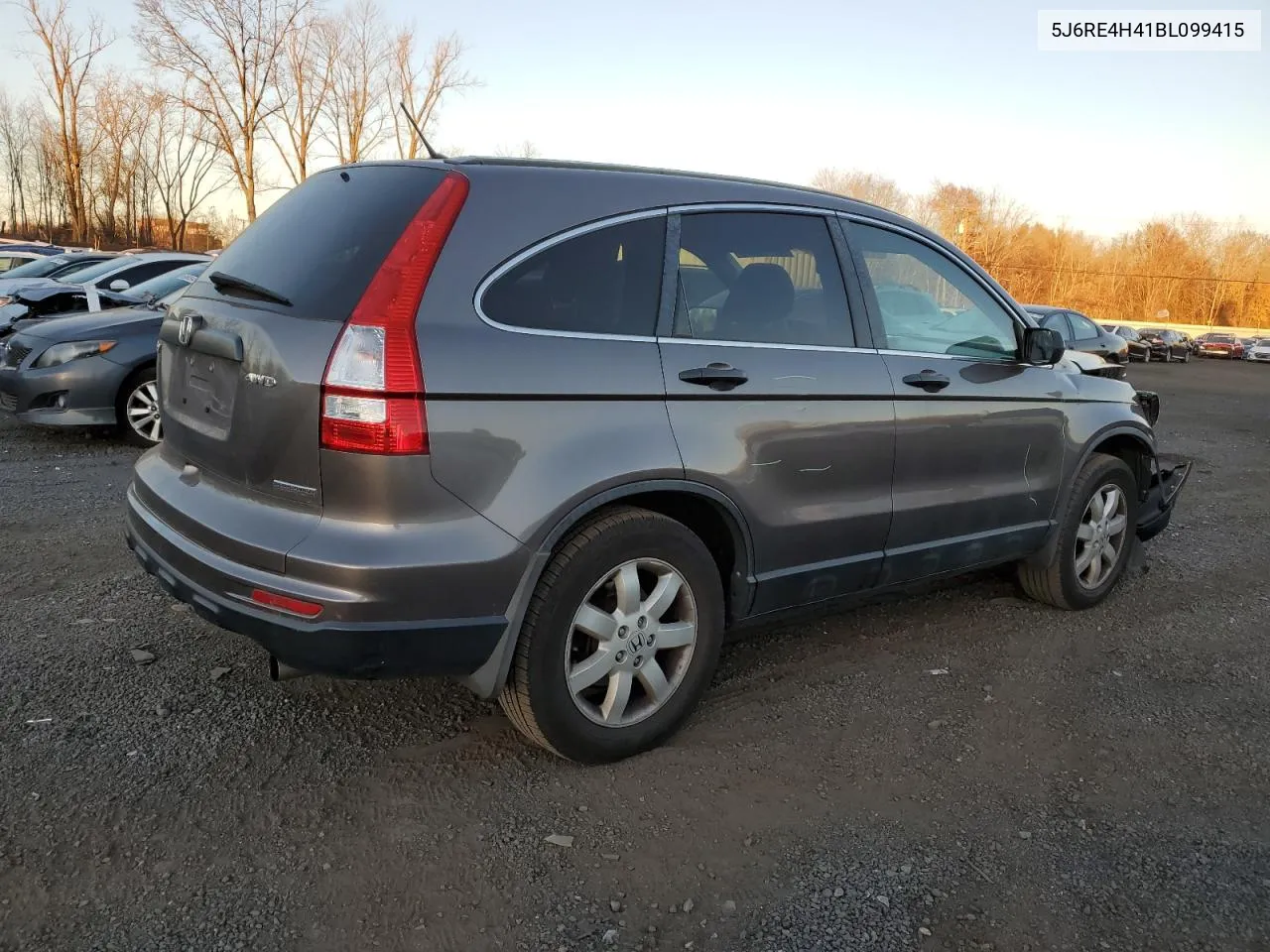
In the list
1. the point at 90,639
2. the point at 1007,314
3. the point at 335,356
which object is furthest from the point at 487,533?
the point at 1007,314

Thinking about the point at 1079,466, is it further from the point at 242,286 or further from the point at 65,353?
the point at 65,353

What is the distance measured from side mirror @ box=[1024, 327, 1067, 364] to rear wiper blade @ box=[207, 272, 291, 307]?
3091 millimetres

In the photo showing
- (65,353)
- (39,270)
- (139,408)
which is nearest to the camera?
(65,353)

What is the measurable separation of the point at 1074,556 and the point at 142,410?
679 cm

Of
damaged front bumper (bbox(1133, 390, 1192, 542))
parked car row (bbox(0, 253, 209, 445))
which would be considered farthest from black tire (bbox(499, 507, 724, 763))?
parked car row (bbox(0, 253, 209, 445))

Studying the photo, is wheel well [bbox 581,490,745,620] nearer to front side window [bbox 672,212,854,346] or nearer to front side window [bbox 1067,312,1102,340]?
front side window [bbox 672,212,854,346]

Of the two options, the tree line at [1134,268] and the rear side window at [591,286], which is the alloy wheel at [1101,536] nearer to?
the rear side window at [591,286]

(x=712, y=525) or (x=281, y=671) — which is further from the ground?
(x=712, y=525)

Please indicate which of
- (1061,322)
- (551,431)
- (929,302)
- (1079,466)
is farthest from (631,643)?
(1061,322)

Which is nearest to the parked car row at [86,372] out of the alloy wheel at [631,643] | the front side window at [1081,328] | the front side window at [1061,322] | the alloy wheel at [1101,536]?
the alloy wheel at [631,643]

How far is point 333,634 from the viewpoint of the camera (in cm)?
250

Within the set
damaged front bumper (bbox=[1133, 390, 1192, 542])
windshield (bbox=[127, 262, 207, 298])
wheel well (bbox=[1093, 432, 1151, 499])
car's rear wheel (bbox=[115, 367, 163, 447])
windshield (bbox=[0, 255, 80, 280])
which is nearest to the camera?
wheel well (bbox=[1093, 432, 1151, 499])

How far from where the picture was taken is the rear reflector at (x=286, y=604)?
2497 millimetres

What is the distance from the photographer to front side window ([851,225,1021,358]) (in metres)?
3.75
